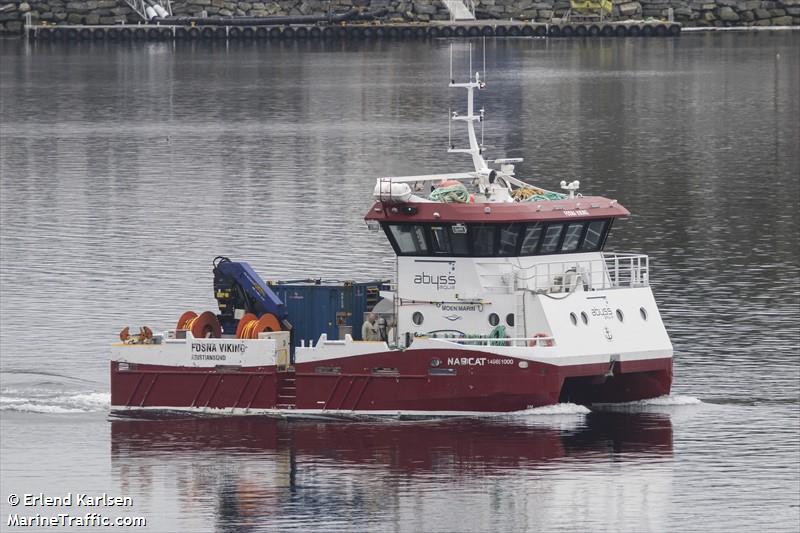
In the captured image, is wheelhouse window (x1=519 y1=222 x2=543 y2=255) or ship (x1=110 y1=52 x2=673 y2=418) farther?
wheelhouse window (x1=519 y1=222 x2=543 y2=255)

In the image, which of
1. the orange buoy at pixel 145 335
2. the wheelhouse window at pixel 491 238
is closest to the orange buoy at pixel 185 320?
the orange buoy at pixel 145 335

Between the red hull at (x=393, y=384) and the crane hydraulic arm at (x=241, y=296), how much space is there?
1.66 metres

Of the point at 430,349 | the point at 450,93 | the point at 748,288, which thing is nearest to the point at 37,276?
the point at 748,288

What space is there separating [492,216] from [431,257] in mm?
1741

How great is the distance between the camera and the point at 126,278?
67.8 m

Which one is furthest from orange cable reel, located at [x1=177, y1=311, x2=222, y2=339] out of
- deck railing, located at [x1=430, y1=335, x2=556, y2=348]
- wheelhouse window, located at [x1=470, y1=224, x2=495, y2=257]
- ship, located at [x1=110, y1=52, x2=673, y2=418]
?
wheelhouse window, located at [x1=470, y1=224, x2=495, y2=257]

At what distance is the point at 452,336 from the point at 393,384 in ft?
5.48

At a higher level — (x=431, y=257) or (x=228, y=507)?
(x=431, y=257)

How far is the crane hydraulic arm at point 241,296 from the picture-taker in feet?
151

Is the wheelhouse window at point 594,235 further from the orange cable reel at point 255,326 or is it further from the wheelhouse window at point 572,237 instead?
the orange cable reel at point 255,326

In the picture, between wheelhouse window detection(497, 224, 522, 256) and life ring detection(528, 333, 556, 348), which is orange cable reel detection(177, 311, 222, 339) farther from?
life ring detection(528, 333, 556, 348)

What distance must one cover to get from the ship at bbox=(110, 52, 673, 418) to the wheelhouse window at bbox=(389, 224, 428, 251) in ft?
0.10

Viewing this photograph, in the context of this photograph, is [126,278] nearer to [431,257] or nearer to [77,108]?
[431,257]

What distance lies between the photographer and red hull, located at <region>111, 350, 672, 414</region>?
144 ft
